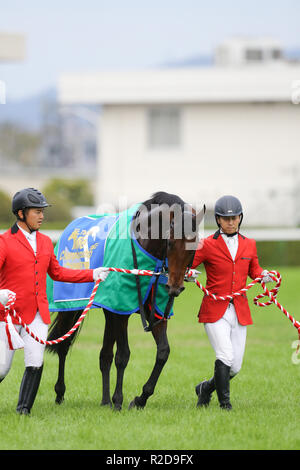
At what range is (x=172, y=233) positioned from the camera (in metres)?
5.32

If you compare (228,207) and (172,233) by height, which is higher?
(228,207)

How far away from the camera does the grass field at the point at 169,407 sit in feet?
15.5

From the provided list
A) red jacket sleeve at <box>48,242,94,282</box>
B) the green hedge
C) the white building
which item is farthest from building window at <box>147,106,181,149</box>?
red jacket sleeve at <box>48,242,94,282</box>

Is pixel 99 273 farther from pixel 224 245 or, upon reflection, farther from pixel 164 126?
pixel 164 126

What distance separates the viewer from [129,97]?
2522 centimetres

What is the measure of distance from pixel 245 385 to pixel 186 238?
6.86 ft

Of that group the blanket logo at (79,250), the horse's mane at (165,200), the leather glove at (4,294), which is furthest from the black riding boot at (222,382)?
the leather glove at (4,294)

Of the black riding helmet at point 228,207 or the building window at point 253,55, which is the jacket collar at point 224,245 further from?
the building window at point 253,55

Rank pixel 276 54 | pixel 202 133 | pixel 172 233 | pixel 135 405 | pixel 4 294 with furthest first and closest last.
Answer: pixel 276 54 → pixel 202 133 → pixel 135 405 → pixel 172 233 → pixel 4 294

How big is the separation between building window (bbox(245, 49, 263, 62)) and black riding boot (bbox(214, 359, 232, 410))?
32.8 meters

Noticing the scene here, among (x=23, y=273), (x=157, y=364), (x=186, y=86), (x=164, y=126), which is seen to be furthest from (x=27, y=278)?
(x=164, y=126)

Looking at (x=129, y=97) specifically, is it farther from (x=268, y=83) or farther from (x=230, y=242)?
(x=230, y=242)

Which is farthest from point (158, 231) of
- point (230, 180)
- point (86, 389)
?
point (230, 180)

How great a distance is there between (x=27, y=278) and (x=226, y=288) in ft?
4.66
